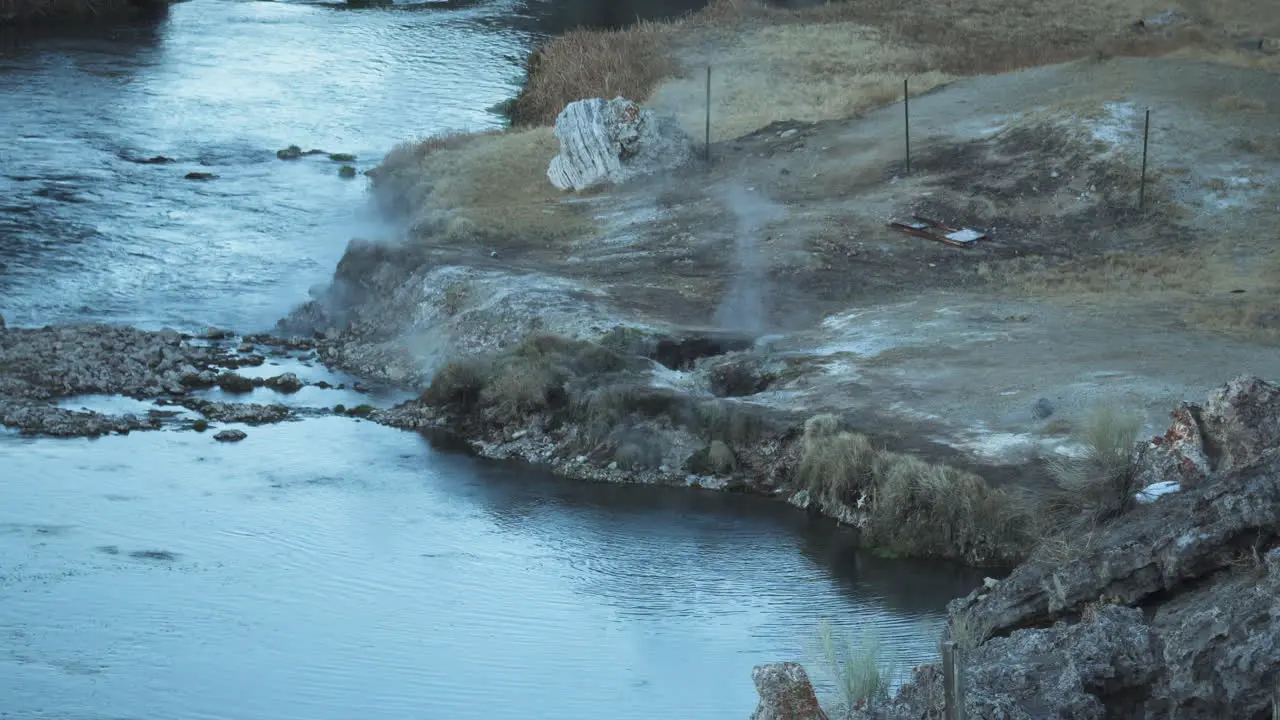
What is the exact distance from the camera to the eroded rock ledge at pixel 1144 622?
8734mm

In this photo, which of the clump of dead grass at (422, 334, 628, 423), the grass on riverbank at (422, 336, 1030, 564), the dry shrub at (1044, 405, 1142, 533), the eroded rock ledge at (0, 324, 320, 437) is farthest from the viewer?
the clump of dead grass at (422, 334, 628, 423)

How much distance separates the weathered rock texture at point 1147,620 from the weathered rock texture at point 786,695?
17.8 inches

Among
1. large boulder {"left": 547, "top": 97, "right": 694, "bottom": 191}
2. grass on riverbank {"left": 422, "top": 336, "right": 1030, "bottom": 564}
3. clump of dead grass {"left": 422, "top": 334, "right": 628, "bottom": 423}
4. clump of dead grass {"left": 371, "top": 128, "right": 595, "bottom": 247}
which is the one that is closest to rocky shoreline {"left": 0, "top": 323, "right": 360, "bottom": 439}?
clump of dead grass {"left": 422, "top": 334, "right": 628, "bottom": 423}

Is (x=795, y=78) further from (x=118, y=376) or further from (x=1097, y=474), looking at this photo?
(x=1097, y=474)

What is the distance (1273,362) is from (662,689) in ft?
42.4

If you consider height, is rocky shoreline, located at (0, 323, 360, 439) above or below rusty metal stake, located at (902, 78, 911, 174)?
below

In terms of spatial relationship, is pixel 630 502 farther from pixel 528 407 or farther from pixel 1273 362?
pixel 1273 362

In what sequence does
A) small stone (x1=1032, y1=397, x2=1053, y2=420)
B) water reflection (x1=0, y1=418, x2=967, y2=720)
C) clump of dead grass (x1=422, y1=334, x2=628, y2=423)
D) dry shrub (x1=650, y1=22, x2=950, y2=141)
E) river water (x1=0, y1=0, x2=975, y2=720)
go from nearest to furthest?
1. water reflection (x1=0, y1=418, x2=967, y2=720)
2. river water (x1=0, y1=0, x2=975, y2=720)
3. small stone (x1=1032, y1=397, x2=1053, y2=420)
4. clump of dead grass (x1=422, y1=334, x2=628, y2=423)
5. dry shrub (x1=650, y1=22, x2=950, y2=141)

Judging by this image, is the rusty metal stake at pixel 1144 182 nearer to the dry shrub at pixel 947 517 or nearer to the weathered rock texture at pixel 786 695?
the dry shrub at pixel 947 517

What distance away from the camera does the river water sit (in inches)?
648

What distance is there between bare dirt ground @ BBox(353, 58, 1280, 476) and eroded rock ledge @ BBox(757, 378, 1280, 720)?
38.6 feet

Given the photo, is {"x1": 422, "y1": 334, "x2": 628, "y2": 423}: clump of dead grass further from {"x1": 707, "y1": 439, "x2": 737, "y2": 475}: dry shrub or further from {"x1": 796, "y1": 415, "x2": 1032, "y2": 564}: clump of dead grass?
{"x1": 796, "y1": 415, "x2": 1032, "y2": 564}: clump of dead grass

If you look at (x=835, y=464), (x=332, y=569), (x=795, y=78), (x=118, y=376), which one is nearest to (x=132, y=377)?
(x=118, y=376)

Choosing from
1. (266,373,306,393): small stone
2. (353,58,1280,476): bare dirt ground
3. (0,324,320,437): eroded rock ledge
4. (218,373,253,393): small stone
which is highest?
(353,58,1280,476): bare dirt ground
